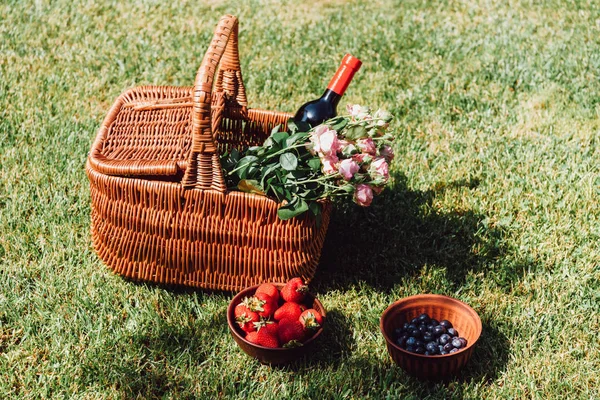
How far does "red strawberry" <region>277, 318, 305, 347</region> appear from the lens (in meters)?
2.23

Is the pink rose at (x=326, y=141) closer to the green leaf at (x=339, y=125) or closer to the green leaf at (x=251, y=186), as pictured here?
the green leaf at (x=339, y=125)

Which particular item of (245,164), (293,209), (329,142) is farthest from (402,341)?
(245,164)

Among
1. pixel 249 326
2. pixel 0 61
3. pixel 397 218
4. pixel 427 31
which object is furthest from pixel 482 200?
pixel 0 61

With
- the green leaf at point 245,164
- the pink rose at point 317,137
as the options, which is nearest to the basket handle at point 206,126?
the green leaf at point 245,164

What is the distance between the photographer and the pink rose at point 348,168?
224 centimetres

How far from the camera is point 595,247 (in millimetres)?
2867

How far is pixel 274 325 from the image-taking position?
2.25 m

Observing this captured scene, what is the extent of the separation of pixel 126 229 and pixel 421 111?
1.93 metres

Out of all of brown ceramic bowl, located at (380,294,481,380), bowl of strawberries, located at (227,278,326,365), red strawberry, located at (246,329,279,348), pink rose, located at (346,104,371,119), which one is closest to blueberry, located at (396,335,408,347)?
brown ceramic bowl, located at (380,294,481,380)

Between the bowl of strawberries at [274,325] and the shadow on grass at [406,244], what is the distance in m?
0.41

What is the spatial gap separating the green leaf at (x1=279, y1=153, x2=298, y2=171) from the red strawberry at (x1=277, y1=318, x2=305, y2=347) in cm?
52

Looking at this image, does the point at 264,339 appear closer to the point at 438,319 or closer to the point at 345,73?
the point at 438,319

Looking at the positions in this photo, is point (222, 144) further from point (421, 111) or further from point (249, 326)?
point (421, 111)

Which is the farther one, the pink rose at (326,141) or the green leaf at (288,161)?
the green leaf at (288,161)
